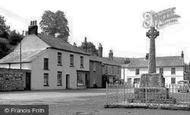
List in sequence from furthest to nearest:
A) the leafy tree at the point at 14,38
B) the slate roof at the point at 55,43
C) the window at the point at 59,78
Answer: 1. the leafy tree at the point at 14,38
2. the window at the point at 59,78
3. the slate roof at the point at 55,43

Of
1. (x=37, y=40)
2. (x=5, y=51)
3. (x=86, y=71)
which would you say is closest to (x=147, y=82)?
(x=37, y=40)

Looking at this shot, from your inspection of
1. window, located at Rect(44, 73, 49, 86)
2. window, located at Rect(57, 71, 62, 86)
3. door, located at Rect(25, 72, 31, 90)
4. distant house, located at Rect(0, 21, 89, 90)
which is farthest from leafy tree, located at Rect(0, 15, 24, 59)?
door, located at Rect(25, 72, 31, 90)

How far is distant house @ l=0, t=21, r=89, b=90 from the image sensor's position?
43312mm

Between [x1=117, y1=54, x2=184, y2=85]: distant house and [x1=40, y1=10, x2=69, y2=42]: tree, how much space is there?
721 inches

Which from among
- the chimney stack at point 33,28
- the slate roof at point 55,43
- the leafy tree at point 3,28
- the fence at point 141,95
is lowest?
the fence at point 141,95

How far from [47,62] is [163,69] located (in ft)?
135

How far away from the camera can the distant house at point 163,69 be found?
252ft

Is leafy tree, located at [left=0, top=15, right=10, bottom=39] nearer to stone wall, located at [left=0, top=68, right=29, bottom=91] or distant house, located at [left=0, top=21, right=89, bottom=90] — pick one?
distant house, located at [left=0, top=21, right=89, bottom=90]

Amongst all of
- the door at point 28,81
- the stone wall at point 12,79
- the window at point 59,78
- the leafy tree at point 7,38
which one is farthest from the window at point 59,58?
the leafy tree at point 7,38

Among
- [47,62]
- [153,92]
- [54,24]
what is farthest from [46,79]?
[54,24]

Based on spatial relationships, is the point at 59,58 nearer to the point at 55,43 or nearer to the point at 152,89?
the point at 55,43

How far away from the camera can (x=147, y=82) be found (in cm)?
1919

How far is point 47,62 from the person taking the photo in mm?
45844

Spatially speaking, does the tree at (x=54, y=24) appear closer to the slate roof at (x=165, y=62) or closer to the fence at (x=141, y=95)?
the slate roof at (x=165, y=62)
